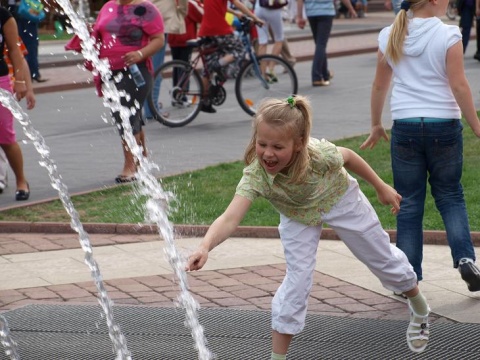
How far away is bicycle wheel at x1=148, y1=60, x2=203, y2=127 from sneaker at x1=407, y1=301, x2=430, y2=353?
8.13 m

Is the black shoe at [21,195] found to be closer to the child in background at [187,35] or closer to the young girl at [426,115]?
the young girl at [426,115]

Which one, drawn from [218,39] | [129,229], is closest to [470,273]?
[129,229]

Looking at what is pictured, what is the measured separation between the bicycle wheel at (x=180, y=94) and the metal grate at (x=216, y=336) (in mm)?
7286

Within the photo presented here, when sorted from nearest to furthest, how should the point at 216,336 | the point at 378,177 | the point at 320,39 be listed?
1. the point at 378,177
2. the point at 216,336
3. the point at 320,39

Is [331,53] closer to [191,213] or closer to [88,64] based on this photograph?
[88,64]

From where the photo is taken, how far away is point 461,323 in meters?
5.87

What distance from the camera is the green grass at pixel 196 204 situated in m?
8.45

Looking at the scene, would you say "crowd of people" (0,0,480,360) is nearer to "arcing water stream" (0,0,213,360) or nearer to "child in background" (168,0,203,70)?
"arcing water stream" (0,0,213,360)

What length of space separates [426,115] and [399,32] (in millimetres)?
464

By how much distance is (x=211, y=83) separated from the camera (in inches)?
543

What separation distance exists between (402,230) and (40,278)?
226 cm

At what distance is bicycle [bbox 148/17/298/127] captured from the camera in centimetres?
1359

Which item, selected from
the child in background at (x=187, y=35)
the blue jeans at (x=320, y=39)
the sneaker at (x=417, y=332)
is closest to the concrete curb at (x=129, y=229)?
the sneaker at (x=417, y=332)

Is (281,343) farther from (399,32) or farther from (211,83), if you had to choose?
(211,83)
